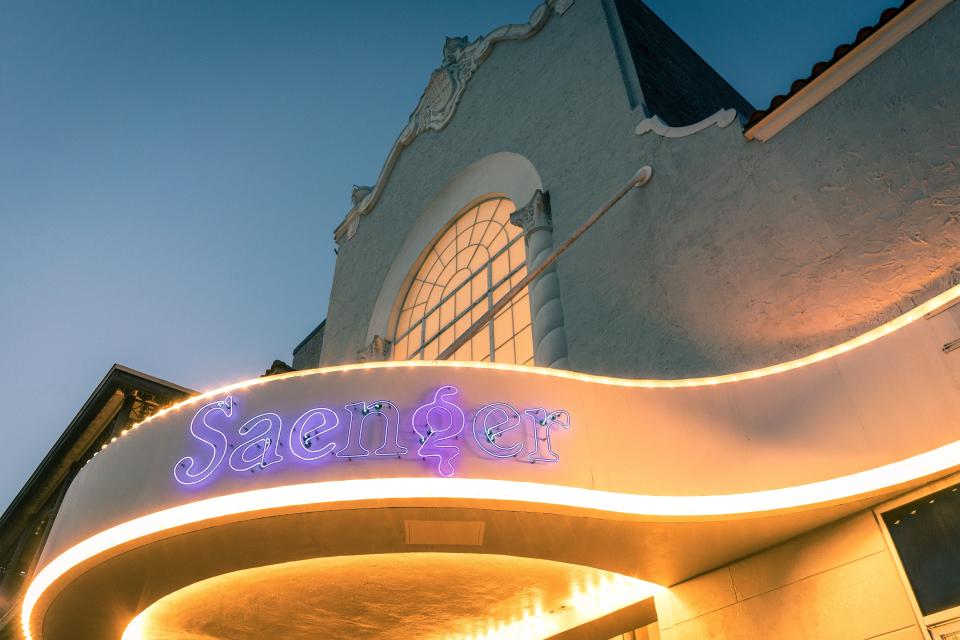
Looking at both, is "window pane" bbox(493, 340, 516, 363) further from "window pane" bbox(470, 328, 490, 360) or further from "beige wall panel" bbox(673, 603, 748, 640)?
"beige wall panel" bbox(673, 603, 748, 640)

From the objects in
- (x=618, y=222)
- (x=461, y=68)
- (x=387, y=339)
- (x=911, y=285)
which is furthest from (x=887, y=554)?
(x=461, y=68)

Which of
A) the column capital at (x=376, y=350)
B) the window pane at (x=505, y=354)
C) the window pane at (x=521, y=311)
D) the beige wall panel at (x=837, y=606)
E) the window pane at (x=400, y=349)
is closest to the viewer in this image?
the beige wall panel at (x=837, y=606)

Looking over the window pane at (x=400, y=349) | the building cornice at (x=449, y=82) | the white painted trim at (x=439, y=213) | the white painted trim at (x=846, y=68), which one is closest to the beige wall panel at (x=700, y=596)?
the white painted trim at (x=846, y=68)

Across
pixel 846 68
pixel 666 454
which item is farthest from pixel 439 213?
pixel 666 454

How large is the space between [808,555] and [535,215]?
6683 millimetres

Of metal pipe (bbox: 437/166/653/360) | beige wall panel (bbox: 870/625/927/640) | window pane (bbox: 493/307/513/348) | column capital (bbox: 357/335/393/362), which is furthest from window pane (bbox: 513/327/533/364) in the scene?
beige wall panel (bbox: 870/625/927/640)

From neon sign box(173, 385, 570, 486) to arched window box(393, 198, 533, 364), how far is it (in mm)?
4602

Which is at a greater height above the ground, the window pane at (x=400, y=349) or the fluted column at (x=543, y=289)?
the window pane at (x=400, y=349)

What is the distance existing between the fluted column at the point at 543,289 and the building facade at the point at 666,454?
24.7 inches

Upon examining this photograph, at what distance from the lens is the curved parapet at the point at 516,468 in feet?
18.1

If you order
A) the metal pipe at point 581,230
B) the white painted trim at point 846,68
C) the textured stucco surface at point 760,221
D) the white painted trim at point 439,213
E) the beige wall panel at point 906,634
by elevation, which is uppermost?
the white painted trim at point 439,213

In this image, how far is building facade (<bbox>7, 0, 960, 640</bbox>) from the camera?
18.2 ft

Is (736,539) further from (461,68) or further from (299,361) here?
(299,361)

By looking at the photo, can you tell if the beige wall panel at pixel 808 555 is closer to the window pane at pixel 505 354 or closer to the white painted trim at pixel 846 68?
the white painted trim at pixel 846 68
